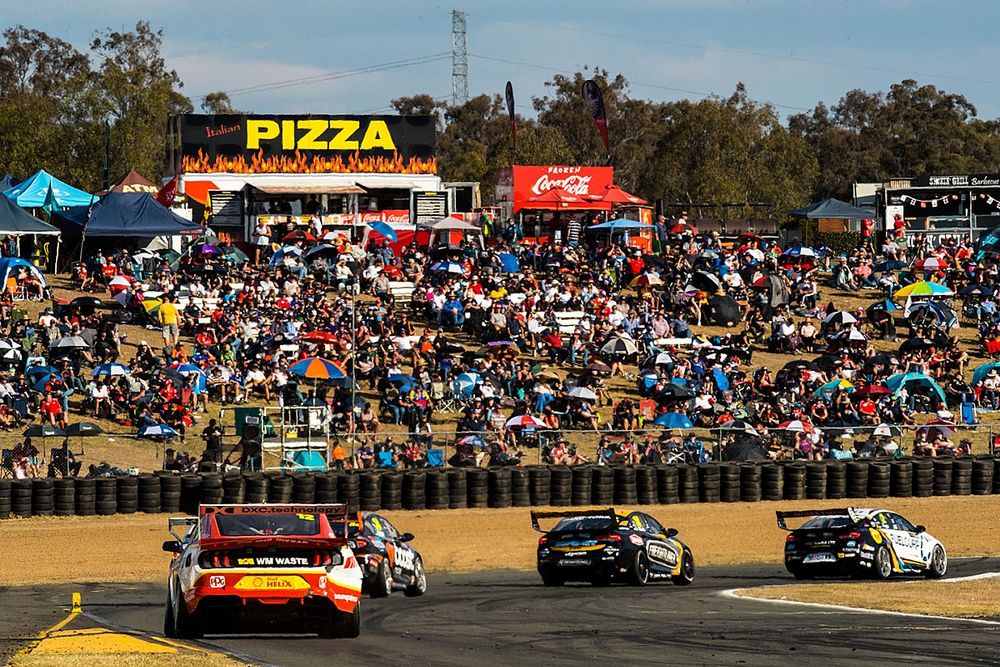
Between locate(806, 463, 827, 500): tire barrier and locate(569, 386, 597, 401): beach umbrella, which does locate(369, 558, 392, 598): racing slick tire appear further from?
locate(569, 386, 597, 401): beach umbrella

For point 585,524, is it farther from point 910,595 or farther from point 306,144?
point 306,144

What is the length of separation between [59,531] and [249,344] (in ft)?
36.9

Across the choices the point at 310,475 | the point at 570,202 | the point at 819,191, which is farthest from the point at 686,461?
the point at 819,191

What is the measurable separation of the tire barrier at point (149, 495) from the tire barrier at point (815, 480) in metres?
12.5

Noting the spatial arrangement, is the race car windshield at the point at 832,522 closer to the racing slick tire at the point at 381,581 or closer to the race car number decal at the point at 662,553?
the race car number decal at the point at 662,553

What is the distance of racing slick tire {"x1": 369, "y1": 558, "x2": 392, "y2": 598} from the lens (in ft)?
63.3

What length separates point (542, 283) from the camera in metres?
47.1

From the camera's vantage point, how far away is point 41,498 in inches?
1121

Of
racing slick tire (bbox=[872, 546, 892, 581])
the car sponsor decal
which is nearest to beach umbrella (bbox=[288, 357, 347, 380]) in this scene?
racing slick tire (bbox=[872, 546, 892, 581])

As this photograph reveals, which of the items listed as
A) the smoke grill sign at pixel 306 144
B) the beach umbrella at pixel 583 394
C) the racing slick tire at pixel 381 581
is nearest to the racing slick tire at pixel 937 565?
the racing slick tire at pixel 381 581

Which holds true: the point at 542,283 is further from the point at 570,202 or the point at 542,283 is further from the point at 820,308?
the point at 570,202

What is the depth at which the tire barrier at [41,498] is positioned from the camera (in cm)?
2847

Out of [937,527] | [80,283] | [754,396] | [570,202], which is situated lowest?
[937,527]

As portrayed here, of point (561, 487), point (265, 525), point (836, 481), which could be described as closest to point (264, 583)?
point (265, 525)
